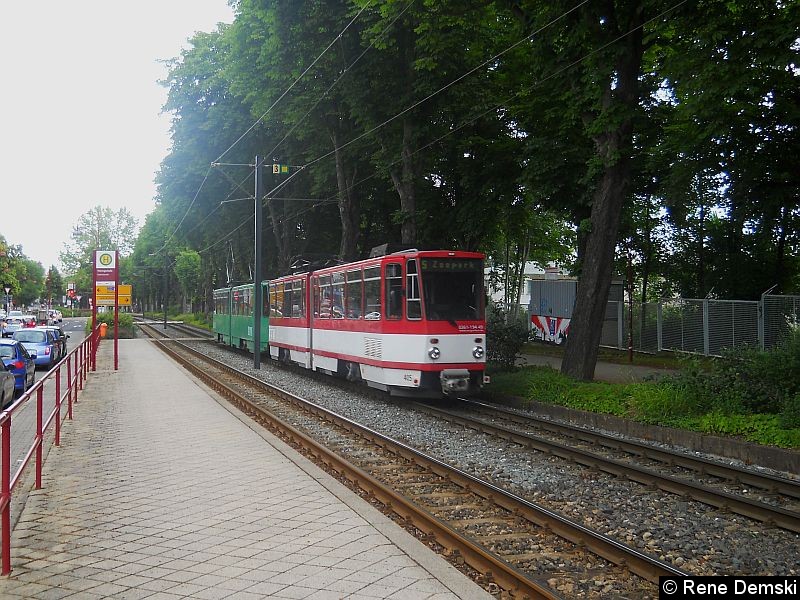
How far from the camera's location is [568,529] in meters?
6.68

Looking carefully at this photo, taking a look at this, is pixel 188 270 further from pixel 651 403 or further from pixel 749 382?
pixel 749 382

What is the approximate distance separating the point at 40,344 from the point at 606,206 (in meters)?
20.5

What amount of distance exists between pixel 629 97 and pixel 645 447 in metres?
7.97

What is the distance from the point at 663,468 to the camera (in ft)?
32.2

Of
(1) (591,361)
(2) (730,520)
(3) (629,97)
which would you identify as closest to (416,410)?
(1) (591,361)

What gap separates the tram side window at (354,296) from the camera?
1745 centimetres

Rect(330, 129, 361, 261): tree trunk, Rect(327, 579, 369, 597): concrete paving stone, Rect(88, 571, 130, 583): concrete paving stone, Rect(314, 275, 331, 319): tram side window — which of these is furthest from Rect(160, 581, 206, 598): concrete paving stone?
Rect(330, 129, 361, 261): tree trunk

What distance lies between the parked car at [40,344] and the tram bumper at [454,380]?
57.3ft

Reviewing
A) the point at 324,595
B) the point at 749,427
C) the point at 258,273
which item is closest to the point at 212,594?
the point at 324,595

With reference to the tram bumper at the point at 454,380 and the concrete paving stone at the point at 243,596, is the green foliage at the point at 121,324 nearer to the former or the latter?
the tram bumper at the point at 454,380

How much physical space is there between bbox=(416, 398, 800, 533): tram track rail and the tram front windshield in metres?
2.41

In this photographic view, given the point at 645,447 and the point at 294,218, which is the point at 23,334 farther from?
the point at 645,447

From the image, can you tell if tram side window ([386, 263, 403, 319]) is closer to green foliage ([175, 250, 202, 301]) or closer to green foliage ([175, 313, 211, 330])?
green foliage ([175, 313, 211, 330])

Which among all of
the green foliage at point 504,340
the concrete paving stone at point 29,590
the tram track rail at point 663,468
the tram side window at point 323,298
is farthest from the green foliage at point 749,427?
the tram side window at point 323,298
